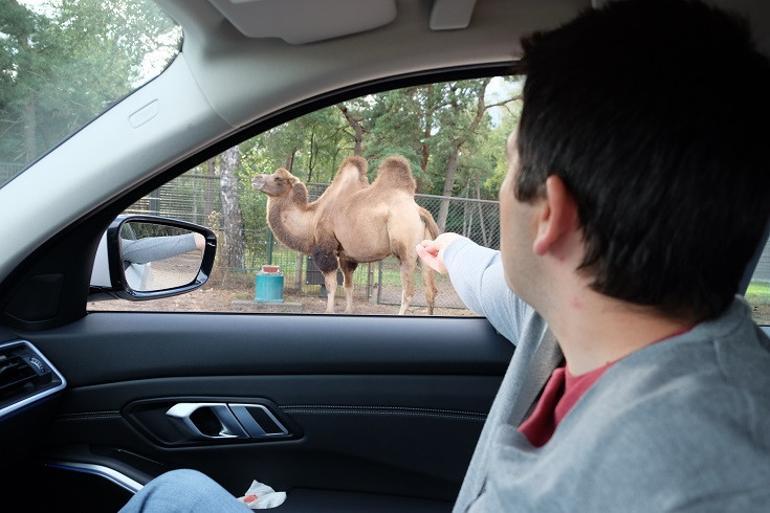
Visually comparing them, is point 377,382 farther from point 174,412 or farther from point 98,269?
point 98,269

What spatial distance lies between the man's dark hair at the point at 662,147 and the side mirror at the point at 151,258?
1596 millimetres

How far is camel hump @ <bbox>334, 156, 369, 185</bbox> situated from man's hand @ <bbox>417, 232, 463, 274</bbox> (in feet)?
1.15

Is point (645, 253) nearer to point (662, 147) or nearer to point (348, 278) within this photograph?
point (662, 147)

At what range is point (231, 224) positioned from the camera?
8.10ft

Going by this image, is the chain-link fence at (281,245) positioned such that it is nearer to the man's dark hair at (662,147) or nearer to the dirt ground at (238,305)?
the dirt ground at (238,305)

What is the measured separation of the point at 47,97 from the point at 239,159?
1.90 feet

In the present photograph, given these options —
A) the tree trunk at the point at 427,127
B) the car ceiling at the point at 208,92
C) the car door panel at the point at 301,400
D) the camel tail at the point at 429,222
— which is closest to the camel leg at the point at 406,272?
the camel tail at the point at 429,222

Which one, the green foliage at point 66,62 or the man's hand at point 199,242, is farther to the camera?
the man's hand at point 199,242

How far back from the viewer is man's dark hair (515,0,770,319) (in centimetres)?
81

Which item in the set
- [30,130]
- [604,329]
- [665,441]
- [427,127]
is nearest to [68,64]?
[30,130]

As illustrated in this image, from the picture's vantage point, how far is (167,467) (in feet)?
7.36

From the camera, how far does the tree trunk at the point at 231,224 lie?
2.27m

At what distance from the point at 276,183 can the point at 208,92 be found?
0.71 metres

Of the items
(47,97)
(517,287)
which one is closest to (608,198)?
(517,287)
